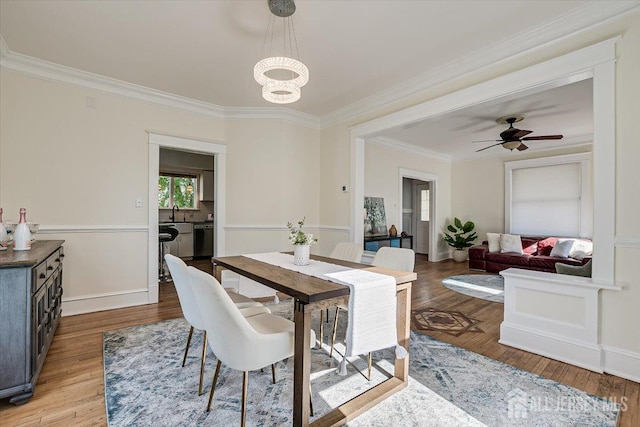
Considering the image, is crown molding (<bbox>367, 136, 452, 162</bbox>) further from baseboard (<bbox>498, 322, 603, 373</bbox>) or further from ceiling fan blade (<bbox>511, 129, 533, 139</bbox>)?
baseboard (<bbox>498, 322, 603, 373</bbox>)

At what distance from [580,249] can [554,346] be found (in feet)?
13.2

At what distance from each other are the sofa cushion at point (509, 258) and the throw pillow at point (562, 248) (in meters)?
0.42

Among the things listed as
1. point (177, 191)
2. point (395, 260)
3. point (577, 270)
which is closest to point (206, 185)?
point (177, 191)

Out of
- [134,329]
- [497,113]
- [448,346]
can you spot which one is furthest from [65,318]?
[497,113]

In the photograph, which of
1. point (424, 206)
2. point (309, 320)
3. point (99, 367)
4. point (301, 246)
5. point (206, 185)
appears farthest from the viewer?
point (424, 206)

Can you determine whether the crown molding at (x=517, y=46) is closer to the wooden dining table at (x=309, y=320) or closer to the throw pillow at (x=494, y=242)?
the wooden dining table at (x=309, y=320)

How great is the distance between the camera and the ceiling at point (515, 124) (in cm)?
374

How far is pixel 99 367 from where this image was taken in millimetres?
2244

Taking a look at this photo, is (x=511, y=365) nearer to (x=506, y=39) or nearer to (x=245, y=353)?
(x=245, y=353)

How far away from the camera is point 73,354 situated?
244cm

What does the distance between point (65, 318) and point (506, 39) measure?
17.4 ft

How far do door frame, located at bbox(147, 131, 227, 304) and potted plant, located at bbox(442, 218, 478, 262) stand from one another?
5.61m

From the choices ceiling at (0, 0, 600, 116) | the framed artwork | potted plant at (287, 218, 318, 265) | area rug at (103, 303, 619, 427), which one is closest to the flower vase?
potted plant at (287, 218, 318, 265)

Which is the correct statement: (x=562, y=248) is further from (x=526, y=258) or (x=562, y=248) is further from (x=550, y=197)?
(x=550, y=197)
